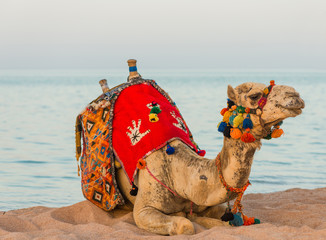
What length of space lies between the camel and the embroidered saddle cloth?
5.7 inches

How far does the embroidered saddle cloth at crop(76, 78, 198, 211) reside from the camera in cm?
616

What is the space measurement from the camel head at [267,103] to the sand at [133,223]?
96cm

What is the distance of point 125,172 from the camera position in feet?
20.6

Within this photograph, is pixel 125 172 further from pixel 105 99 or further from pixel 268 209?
pixel 268 209

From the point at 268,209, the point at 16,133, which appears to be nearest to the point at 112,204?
the point at 268,209

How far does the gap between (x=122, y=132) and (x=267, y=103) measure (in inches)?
80.2

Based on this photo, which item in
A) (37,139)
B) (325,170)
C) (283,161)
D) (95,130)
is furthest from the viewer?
(37,139)

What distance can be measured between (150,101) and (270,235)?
2137 millimetres

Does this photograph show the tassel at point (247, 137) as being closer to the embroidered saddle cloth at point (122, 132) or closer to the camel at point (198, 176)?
the camel at point (198, 176)

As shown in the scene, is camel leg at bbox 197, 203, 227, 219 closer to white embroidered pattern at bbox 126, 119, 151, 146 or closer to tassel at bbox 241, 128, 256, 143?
white embroidered pattern at bbox 126, 119, 151, 146

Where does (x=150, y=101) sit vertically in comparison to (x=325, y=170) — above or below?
above

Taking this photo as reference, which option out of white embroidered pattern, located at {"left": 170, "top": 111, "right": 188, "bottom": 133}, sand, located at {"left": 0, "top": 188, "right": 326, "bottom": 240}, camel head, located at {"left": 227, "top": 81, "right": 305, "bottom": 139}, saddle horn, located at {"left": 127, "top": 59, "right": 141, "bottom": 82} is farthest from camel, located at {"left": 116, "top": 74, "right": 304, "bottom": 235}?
saddle horn, located at {"left": 127, "top": 59, "right": 141, "bottom": 82}

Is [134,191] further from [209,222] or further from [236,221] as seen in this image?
[236,221]

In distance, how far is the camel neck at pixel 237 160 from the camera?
5.04m
